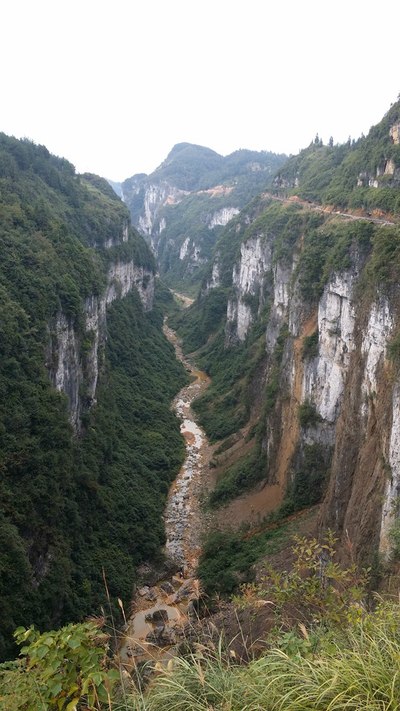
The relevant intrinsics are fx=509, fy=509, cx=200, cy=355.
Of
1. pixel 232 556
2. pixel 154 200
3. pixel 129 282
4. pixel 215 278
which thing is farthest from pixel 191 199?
→ pixel 232 556

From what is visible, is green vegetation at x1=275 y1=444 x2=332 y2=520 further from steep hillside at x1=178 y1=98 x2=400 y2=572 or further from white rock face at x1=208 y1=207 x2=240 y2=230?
white rock face at x1=208 y1=207 x2=240 y2=230

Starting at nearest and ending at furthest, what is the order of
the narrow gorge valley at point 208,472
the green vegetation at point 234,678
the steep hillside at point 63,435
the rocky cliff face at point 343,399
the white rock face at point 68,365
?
1. the green vegetation at point 234,678
2. the narrow gorge valley at point 208,472
3. the rocky cliff face at point 343,399
4. the steep hillside at point 63,435
5. the white rock face at point 68,365

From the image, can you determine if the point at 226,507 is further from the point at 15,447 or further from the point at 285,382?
the point at 15,447

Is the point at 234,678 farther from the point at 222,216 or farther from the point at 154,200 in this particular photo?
the point at 154,200

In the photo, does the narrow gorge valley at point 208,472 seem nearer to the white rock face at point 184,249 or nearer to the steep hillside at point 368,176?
the steep hillside at point 368,176

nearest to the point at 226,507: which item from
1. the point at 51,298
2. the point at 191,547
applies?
the point at 191,547

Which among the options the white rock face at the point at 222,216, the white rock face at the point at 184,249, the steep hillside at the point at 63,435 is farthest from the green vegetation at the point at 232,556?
the white rock face at the point at 184,249
